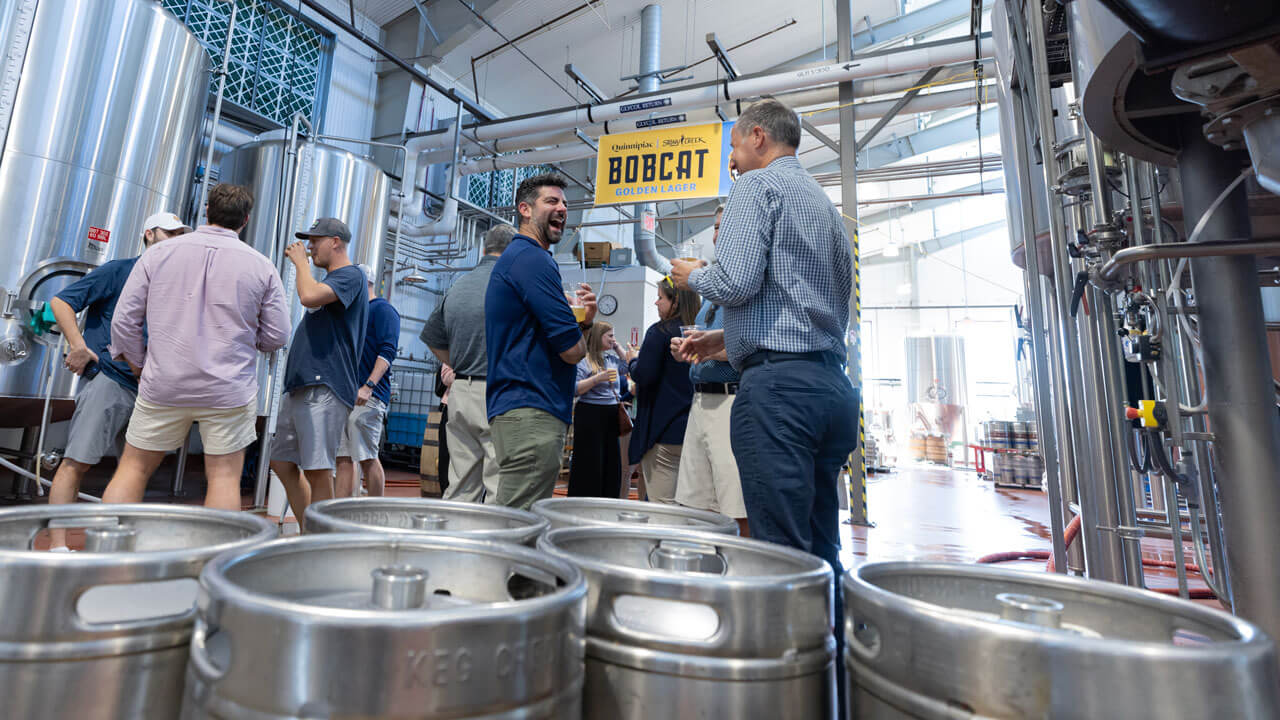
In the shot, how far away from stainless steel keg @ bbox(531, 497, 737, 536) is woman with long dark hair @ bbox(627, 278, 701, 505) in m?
1.64

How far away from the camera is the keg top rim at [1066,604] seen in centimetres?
41

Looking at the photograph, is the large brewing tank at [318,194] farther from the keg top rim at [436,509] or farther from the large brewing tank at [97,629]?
the large brewing tank at [97,629]

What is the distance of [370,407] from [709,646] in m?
3.01

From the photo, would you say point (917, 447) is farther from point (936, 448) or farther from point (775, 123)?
point (775, 123)

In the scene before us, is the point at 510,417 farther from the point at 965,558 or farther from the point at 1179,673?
the point at 965,558

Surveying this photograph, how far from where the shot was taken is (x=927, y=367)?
16.7 meters

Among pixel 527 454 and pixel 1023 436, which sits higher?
pixel 1023 436

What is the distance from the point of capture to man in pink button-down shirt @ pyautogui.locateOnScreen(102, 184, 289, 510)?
1.91 m

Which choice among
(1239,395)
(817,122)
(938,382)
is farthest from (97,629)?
(938,382)

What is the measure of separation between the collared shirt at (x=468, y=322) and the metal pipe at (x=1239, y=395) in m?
2.07

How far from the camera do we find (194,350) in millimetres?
→ 1916

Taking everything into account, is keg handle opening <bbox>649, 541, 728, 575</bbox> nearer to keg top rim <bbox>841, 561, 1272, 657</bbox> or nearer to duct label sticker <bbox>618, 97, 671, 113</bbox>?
keg top rim <bbox>841, 561, 1272, 657</bbox>

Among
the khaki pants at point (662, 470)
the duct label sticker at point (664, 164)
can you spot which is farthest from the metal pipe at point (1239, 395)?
the duct label sticker at point (664, 164)

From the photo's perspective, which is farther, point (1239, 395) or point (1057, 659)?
point (1239, 395)
